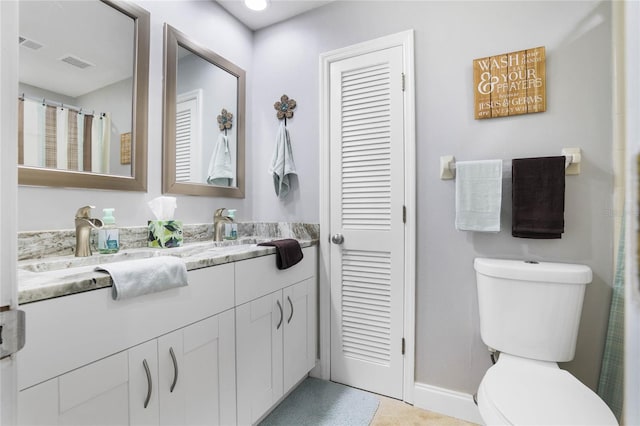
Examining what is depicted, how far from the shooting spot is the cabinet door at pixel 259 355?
139 centimetres

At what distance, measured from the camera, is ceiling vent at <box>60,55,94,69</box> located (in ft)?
4.33

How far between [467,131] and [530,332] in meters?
0.99

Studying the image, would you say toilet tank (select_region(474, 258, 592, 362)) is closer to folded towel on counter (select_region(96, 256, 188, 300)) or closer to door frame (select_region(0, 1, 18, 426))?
folded towel on counter (select_region(96, 256, 188, 300))

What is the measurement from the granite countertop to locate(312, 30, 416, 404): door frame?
0.35 metres

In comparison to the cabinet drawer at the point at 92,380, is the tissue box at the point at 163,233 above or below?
above

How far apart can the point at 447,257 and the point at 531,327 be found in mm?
481

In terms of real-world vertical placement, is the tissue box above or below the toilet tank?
above

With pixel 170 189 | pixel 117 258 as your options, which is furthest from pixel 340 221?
pixel 117 258

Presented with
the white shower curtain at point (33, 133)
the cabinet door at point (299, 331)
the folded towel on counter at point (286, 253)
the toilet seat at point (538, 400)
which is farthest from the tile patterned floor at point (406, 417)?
the white shower curtain at point (33, 133)

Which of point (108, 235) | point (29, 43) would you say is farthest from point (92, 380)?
point (29, 43)

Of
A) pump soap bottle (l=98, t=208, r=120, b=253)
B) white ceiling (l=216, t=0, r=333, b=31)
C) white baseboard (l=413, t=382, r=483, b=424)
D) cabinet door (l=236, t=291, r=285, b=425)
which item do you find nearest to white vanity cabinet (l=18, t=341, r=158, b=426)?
cabinet door (l=236, t=291, r=285, b=425)

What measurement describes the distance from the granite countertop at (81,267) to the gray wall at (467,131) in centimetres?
73

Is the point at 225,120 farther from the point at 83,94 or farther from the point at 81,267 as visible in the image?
the point at 81,267

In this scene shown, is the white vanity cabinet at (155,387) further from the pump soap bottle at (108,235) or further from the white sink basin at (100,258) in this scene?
the pump soap bottle at (108,235)
